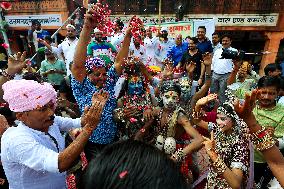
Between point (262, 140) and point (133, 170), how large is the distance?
1.40 meters

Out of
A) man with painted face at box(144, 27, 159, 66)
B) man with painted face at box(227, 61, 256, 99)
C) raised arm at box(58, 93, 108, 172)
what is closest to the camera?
raised arm at box(58, 93, 108, 172)

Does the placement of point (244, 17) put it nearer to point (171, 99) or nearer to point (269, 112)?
point (269, 112)

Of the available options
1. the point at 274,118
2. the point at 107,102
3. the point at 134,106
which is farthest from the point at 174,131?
the point at 274,118

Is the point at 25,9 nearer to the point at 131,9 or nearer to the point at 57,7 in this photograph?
the point at 57,7

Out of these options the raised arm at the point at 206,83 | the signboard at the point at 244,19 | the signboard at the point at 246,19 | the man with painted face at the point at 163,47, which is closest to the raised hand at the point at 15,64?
the raised arm at the point at 206,83

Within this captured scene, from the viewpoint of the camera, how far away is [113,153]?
0.92 meters

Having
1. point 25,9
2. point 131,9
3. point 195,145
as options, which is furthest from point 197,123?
point 25,9

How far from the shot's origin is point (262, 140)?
75.2 inches

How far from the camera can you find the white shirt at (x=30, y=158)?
1662mm

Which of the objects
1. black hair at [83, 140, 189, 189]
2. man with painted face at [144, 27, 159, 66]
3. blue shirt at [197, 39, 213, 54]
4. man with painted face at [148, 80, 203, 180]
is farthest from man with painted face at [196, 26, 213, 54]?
black hair at [83, 140, 189, 189]

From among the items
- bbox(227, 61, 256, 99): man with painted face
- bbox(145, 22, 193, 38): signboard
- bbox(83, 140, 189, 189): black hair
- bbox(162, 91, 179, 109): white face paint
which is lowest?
bbox(227, 61, 256, 99): man with painted face

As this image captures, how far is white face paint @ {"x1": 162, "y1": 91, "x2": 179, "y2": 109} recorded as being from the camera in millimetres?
3186

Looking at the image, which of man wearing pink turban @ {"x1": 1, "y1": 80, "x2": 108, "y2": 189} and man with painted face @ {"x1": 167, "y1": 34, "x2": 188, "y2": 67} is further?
man with painted face @ {"x1": 167, "y1": 34, "x2": 188, "y2": 67}

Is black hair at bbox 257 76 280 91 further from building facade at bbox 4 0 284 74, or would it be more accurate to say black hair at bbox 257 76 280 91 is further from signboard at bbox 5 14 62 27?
signboard at bbox 5 14 62 27
